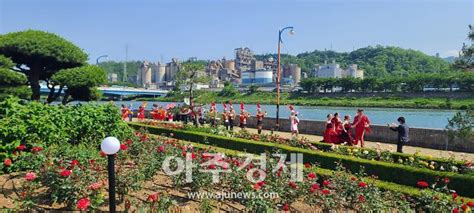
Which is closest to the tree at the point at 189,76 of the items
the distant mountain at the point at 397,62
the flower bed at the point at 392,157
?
the flower bed at the point at 392,157

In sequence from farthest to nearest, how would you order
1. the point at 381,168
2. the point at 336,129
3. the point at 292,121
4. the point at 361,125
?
the point at 292,121 → the point at 336,129 → the point at 361,125 → the point at 381,168

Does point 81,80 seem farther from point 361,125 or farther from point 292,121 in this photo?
point 361,125

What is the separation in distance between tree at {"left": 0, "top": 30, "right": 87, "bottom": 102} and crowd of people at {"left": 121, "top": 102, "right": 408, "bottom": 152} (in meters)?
4.19

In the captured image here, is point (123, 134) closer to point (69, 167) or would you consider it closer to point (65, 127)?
point (65, 127)

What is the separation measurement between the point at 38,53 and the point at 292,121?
12826 millimetres

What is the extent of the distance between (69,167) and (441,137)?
13.2m

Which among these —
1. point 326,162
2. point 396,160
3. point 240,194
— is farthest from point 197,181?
point 396,160

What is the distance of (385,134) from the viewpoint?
17.7 m

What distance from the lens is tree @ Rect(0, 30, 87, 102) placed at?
68.9ft

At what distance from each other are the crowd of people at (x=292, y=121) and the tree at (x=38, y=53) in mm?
4191

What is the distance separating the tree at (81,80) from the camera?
806 inches

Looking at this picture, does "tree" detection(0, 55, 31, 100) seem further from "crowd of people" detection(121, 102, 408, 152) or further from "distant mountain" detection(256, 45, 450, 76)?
"distant mountain" detection(256, 45, 450, 76)

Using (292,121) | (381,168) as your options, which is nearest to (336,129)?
(292,121)

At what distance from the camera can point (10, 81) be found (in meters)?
19.3
